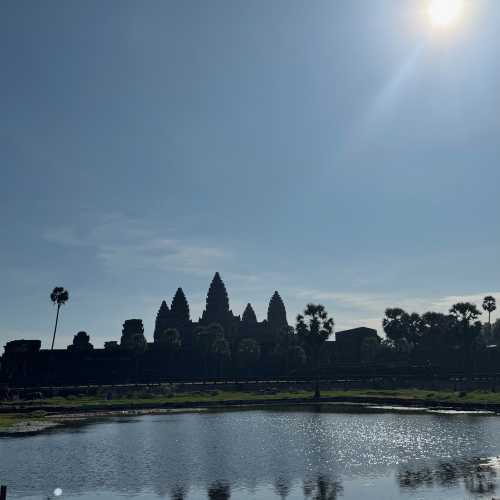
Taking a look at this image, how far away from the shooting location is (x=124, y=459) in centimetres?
3950

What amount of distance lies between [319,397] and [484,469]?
5402cm

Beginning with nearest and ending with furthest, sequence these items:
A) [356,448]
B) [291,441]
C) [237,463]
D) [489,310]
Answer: [237,463] → [356,448] → [291,441] → [489,310]

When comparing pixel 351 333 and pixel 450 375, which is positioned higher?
pixel 351 333

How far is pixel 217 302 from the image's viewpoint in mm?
164500

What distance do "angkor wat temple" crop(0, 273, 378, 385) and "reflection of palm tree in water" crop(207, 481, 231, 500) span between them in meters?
89.0

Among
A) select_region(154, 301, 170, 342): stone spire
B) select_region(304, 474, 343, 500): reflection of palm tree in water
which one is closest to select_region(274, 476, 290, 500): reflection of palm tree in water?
select_region(304, 474, 343, 500): reflection of palm tree in water

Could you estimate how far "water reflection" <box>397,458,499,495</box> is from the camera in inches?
1130

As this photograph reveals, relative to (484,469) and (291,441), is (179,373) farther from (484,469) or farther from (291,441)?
(484,469)

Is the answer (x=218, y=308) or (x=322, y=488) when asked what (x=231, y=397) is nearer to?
(x=322, y=488)

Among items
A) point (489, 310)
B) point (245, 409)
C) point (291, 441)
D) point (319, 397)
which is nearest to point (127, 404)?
point (245, 409)

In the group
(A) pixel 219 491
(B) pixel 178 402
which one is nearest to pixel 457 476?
(A) pixel 219 491

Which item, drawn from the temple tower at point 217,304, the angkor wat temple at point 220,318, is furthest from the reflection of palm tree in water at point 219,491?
the temple tower at point 217,304

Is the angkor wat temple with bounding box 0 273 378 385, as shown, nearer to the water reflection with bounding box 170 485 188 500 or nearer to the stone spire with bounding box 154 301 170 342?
the stone spire with bounding box 154 301 170 342

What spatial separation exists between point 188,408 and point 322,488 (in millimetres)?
53812
